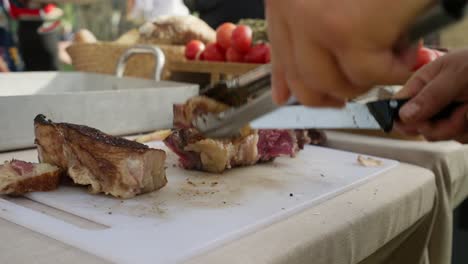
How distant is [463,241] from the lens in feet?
4.90

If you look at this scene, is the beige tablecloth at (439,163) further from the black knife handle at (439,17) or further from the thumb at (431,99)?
the black knife handle at (439,17)

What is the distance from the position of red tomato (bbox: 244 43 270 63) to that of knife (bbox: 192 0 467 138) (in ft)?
2.73

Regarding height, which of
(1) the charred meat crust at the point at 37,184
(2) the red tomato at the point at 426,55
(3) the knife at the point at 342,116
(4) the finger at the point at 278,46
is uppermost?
(4) the finger at the point at 278,46

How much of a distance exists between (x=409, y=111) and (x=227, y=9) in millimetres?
2268

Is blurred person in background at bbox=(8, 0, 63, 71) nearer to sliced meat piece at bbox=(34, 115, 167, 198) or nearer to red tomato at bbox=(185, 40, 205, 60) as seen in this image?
red tomato at bbox=(185, 40, 205, 60)

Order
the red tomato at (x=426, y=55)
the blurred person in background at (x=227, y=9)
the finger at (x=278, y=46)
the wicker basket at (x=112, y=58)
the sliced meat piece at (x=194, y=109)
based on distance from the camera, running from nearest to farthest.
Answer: the finger at (x=278, y=46), the sliced meat piece at (x=194, y=109), the red tomato at (x=426, y=55), the wicker basket at (x=112, y=58), the blurred person in background at (x=227, y=9)

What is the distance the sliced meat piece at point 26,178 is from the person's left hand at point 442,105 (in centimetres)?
66

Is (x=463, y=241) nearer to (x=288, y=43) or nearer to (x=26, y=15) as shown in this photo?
(x=288, y=43)

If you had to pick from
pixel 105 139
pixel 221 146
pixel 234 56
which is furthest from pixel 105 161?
pixel 234 56

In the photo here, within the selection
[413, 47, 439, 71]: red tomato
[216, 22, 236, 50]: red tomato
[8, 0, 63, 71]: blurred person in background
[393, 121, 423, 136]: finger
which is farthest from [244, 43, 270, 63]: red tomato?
[8, 0, 63, 71]: blurred person in background

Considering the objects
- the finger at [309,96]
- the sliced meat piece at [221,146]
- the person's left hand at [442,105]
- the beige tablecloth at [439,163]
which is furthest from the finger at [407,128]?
the finger at [309,96]

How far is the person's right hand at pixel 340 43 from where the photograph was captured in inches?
16.1

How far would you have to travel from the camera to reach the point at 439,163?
119cm

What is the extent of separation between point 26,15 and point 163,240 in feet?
10.0
